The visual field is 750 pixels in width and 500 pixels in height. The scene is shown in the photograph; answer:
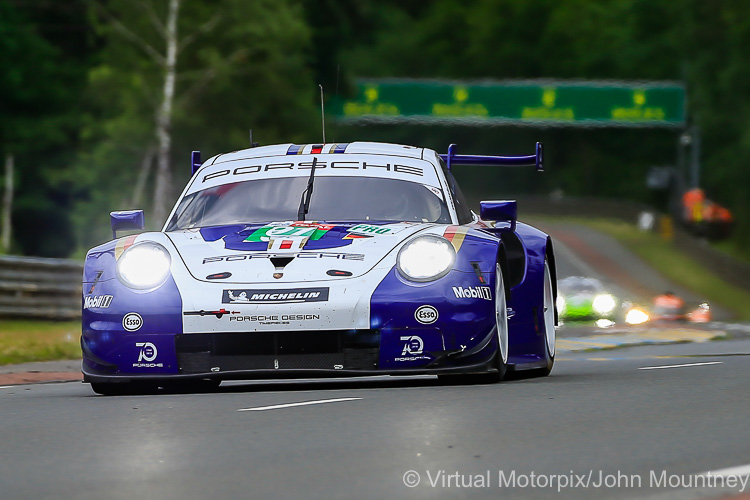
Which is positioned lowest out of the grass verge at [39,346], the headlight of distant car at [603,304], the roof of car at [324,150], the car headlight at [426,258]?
the headlight of distant car at [603,304]

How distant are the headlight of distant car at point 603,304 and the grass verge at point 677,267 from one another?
775cm

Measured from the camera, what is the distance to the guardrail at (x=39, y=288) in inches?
857

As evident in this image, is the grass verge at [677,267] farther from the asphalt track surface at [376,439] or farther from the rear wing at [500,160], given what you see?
the asphalt track surface at [376,439]

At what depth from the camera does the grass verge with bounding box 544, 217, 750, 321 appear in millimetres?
50281

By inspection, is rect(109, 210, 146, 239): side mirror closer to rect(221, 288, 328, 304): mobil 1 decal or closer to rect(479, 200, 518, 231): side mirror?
rect(221, 288, 328, 304): mobil 1 decal

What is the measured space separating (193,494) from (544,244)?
18.7ft

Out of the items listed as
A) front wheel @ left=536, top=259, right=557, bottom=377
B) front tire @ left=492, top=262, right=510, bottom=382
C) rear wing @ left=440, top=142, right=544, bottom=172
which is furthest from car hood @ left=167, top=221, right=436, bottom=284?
Result: rear wing @ left=440, top=142, right=544, bottom=172

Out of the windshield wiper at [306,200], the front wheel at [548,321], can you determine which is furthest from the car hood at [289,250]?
the front wheel at [548,321]

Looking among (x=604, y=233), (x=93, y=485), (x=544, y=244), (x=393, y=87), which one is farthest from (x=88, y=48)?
(x=93, y=485)

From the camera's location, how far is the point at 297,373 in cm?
857

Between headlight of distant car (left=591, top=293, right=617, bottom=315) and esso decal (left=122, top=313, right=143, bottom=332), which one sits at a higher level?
esso decal (left=122, top=313, right=143, bottom=332)

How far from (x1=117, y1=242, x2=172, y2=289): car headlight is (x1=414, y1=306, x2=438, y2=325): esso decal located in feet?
4.41

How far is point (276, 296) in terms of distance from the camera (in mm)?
8508

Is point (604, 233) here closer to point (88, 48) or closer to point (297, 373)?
point (88, 48)
